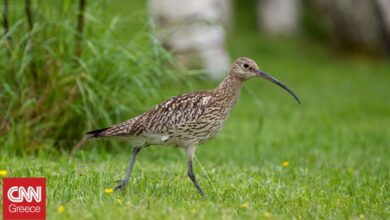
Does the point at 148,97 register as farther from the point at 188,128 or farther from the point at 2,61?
the point at 188,128

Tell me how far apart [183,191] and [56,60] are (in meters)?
3.19

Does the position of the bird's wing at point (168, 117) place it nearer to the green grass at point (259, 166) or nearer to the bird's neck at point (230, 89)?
the bird's neck at point (230, 89)

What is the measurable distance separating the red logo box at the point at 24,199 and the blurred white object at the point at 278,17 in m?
17.9

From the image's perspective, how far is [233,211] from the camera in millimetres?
6398

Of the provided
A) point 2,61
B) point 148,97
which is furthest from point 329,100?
point 2,61

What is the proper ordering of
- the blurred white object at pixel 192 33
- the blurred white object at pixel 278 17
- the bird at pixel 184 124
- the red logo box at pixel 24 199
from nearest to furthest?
1. the red logo box at pixel 24 199
2. the bird at pixel 184 124
3. the blurred white object at pixel 192 33
4. the blurred white object at pixel 278 17

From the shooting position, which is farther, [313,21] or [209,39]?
[313,21]

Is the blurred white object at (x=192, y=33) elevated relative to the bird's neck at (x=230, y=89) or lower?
lower

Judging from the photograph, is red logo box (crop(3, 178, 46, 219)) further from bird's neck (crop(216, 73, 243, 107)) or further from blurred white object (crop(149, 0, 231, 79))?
blurred white object (crop(149, 0, 231, 79))

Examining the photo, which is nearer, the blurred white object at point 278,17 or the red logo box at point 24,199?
the red logo box at point 24,199

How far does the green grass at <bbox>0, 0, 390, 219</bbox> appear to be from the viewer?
21.5 ft

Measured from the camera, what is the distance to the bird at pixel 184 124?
7.33 m

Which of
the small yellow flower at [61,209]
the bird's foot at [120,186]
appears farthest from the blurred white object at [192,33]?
the small yellow flower at [61,209]

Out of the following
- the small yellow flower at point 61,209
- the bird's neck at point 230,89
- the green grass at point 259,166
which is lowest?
the green grass at point 259,166
